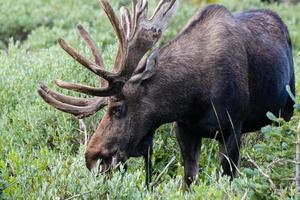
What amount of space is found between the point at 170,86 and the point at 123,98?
0.38m

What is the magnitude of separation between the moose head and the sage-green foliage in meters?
0.19

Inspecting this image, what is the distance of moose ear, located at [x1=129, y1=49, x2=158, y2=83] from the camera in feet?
20.8

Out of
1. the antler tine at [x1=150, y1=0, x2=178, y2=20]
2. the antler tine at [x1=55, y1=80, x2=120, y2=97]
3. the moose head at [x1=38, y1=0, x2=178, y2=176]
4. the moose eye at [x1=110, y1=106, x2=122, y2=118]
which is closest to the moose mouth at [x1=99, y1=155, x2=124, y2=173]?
the moose head at [x1=38, y1=0, x2=178, y2=176]

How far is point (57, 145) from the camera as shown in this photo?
7.55m

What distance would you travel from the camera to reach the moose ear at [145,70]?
20.8ft

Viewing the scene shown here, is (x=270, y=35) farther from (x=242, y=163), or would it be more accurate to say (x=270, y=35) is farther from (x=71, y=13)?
(x=71, y=13)

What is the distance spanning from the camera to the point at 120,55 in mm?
6332

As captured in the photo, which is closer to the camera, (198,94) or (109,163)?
(109,163)

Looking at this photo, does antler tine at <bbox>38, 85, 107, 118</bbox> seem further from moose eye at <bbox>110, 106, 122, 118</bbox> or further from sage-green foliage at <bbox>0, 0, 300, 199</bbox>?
sage-green foliage at <bbox>0, 0, 300, 199</bbox>

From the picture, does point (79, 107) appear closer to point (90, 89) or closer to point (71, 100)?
point (71, 100)

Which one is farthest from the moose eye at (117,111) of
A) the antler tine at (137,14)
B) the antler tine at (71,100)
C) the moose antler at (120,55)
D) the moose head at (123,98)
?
the antler tine at (137,14)

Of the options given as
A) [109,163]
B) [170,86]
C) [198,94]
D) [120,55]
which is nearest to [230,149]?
[198,94]

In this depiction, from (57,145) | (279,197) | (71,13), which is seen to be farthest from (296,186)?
(71,13)

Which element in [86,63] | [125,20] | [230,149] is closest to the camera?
[86,63]
